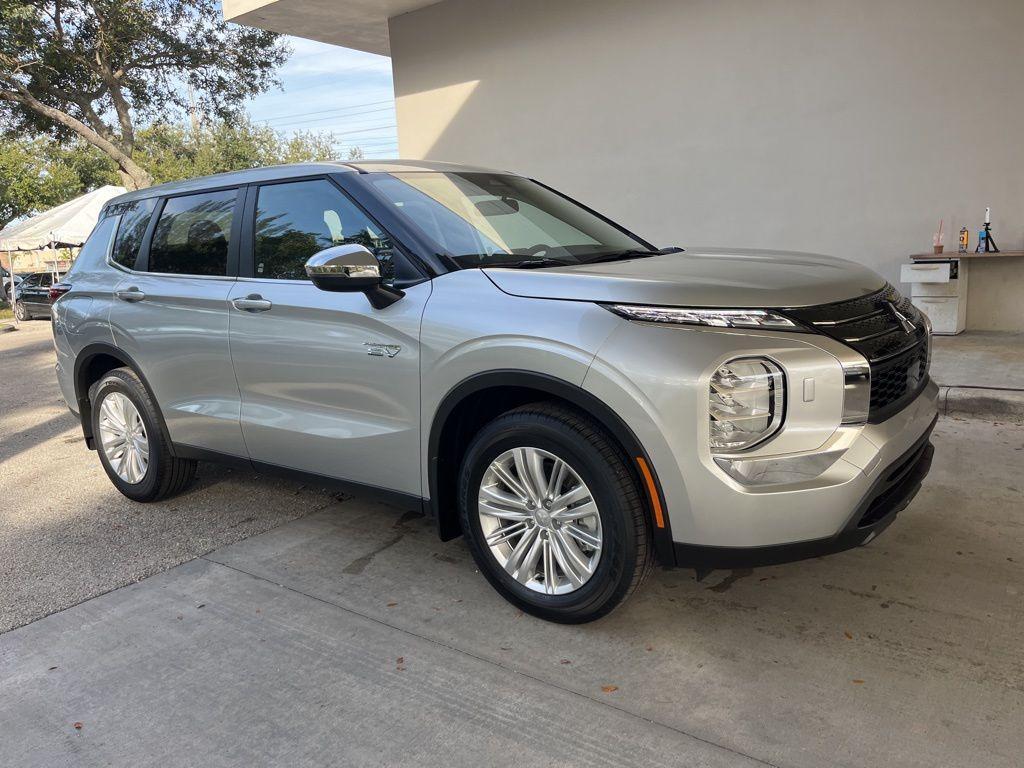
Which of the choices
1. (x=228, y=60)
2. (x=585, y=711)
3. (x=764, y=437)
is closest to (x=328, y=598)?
(x=585, y=711)

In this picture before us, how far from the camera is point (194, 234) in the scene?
430 centimetres

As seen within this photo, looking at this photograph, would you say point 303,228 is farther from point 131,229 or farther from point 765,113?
Result: point 765,113

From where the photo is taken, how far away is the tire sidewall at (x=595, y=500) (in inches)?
108

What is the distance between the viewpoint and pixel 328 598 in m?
3.44

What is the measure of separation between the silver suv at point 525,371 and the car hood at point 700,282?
0.04ft

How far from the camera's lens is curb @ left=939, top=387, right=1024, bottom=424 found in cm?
565

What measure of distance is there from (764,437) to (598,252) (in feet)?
4.96

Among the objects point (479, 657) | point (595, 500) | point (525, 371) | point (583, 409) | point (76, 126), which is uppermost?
point (76, 126)

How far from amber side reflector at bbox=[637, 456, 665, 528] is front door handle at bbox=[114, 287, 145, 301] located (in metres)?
3.09

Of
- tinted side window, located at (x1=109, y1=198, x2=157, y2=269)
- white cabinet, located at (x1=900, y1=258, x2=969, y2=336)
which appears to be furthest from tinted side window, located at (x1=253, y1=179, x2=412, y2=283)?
white cabinet, located at (x1=900, y1=258, x2=969, y2=336)

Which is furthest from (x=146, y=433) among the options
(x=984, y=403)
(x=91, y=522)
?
(x=984, y=403)

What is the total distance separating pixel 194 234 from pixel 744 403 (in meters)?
3.13

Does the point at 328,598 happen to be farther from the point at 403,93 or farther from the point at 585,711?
the point at 403,93

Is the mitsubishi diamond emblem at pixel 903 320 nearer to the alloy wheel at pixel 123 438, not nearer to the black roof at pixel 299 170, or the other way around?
the black roof at pixel 299 170
